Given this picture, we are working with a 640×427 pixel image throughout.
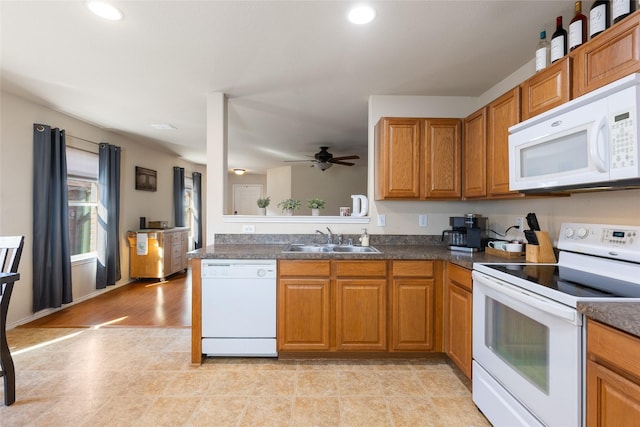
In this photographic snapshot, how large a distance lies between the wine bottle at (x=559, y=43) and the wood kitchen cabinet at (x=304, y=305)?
1.94 meters

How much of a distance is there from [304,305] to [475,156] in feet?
6.12

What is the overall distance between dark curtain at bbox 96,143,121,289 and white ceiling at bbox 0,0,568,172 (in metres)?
0.93

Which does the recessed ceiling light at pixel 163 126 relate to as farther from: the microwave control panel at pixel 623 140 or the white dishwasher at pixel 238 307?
the microwave control panel at pixel 623 140

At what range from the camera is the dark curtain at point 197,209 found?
728cm

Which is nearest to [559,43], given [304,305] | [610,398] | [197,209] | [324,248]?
[610,398]

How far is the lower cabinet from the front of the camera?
7.78ft

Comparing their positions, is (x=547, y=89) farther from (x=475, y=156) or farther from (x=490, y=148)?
(x=475, y=156)

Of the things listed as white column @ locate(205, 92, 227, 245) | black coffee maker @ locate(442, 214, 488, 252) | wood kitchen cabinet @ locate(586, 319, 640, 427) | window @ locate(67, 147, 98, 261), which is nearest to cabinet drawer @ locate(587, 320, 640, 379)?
wood kitchen cabinet @ locate(586, 319, 640, 427)

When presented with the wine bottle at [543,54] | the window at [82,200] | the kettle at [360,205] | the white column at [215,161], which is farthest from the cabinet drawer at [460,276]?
the window at [82,200]

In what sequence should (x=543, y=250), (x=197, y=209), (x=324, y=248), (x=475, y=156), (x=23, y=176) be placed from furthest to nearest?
(x=197, y=209) → (x=23, y=176) → (x=324, y=248) → (x=475, y=156) → (x=543, y=250)

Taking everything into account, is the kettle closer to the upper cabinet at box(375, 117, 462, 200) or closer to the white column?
the upper cabinet at box(375, 117, 462, 200)

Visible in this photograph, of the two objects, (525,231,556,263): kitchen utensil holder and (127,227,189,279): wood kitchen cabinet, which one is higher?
(525,231,556,263): kitchen utensil holder

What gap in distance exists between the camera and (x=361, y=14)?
179cm

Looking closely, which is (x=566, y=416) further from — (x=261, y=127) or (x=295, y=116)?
(x=261, y=127)
